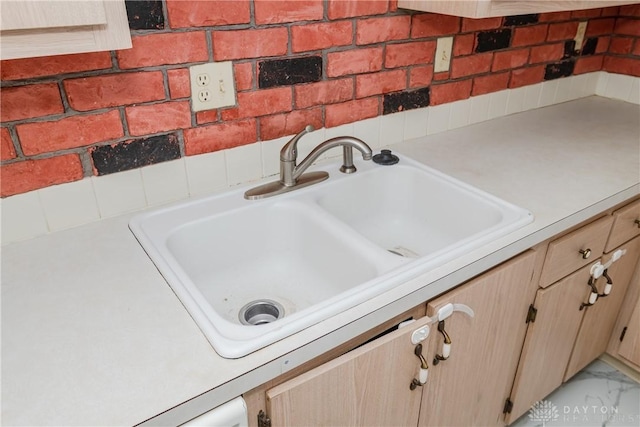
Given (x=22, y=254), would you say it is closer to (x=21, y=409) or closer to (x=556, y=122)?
(x=21, y=409)

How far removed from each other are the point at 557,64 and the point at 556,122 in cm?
27

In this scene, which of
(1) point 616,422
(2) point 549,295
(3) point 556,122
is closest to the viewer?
(2) point 549,295

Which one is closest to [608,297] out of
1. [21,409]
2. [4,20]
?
[21,409]

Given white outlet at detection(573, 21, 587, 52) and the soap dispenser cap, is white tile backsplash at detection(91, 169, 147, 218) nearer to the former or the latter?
the soap dispenser cap

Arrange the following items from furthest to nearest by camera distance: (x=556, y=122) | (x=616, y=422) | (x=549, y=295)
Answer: (x=556, y=122), (x=616, y=422), (x=549, y=295)

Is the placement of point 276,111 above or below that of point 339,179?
above

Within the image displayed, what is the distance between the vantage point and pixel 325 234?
1.09 m

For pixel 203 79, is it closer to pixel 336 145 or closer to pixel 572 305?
pixel 336 145

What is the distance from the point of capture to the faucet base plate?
1.21m

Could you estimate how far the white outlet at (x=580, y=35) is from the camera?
1858mm

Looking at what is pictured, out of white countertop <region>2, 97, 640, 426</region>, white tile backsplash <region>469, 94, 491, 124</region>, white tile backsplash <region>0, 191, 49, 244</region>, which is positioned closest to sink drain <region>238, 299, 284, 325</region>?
white countertop <region>2, 97, 640, 426</region>

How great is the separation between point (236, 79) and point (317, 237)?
0.44m

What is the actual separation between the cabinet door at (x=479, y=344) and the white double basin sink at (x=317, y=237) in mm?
106

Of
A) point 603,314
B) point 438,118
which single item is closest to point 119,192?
point 438,118
